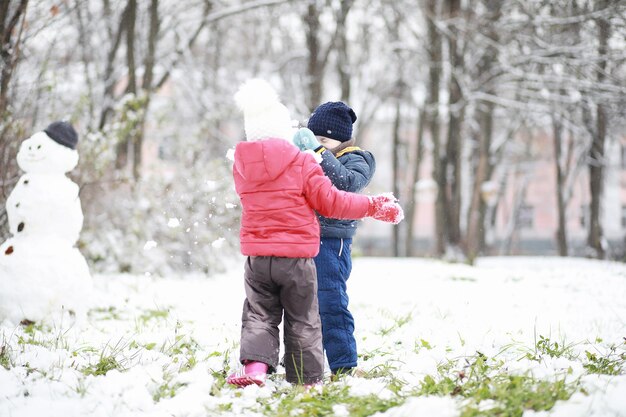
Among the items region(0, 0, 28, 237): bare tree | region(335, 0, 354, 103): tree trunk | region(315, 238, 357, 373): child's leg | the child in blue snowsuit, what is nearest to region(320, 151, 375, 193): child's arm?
the child in blue snowsuit

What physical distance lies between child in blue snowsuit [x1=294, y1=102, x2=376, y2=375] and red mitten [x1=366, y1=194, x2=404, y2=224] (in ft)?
0.79

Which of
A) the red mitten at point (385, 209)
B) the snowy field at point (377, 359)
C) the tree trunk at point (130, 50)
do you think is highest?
the tree trunk at point (130, 50)

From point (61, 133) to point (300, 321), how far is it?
117 inches

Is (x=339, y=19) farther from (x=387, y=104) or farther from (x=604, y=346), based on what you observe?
(x=604, y=346)

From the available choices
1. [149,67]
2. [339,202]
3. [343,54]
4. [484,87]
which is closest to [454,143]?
[484,87]

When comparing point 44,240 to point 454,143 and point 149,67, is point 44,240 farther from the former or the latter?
point 454,143

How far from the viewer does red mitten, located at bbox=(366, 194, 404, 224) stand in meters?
3.03

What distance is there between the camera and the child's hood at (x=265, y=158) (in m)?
2.98

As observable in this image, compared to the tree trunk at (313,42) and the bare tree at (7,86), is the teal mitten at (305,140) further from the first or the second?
the tree trunk at (313,42)

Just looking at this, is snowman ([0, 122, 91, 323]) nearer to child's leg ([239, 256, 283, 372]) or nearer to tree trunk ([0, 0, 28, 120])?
tree trunk ([0, 0, 28, 120])

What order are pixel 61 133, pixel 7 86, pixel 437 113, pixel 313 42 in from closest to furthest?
pixel 61 133, pixel 7 86, pixel 437 113, pixel 313 42

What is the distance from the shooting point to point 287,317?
121 inches

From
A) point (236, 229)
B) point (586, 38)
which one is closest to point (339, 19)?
point (586, 38)

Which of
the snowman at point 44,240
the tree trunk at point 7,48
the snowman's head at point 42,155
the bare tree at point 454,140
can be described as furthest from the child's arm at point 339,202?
the bare tree at point 454,140
